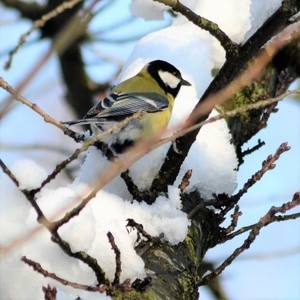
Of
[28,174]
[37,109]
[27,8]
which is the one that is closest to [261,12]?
[37,109]

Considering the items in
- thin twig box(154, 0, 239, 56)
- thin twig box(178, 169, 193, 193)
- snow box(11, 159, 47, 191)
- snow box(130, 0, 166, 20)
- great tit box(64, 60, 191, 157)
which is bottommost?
snow box(11, 159, 47, 191)

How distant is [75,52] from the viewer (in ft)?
14.0

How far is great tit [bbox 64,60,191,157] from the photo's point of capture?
2291 millimetres

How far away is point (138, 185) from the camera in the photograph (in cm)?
211

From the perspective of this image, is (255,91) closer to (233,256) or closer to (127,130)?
(127,130)

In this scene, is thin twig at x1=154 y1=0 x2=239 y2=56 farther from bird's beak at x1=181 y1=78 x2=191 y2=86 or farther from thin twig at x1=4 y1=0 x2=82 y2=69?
bird's beak at x1=181 y1=78 x2=191 y2=86

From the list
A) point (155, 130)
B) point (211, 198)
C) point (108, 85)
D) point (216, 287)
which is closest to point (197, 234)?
point (211, 198)

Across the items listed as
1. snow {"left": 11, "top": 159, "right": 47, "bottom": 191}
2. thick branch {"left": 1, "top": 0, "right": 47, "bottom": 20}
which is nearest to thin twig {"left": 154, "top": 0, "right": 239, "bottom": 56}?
snow {"left": 11, "top": 159, "right": 47, "bottom": 191}

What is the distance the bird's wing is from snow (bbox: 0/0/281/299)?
7cm

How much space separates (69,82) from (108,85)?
0.22m

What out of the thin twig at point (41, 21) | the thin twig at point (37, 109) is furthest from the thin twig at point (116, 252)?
the thin twig at point (41, 21)

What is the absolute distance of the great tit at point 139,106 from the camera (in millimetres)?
2291

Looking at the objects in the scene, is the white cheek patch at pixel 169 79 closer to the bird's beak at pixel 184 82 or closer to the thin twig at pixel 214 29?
the bird's beak at pixel 184 82

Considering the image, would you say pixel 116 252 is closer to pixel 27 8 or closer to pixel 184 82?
pixel 184 82
